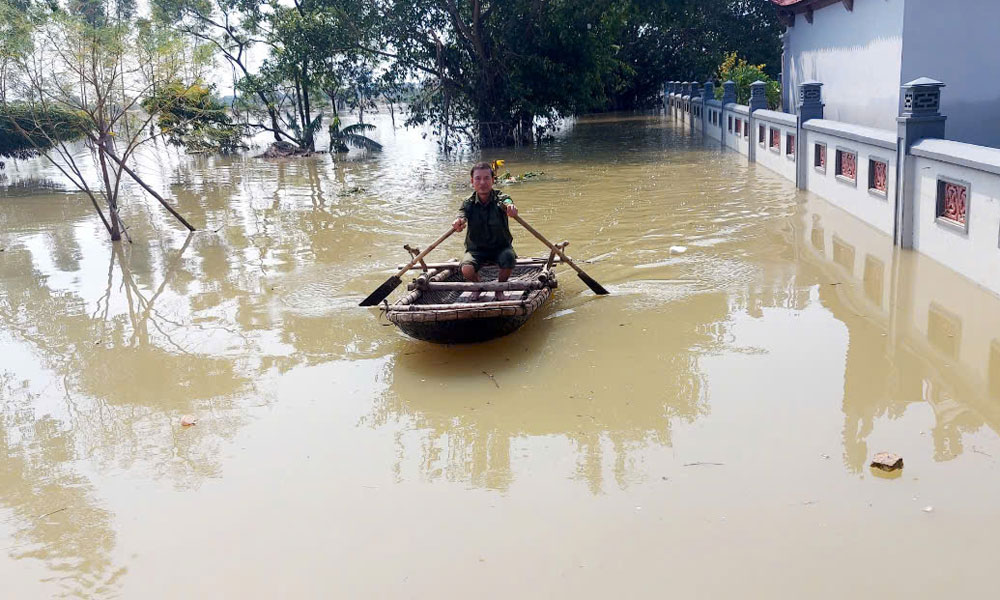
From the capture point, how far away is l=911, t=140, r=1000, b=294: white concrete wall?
770 centimetres

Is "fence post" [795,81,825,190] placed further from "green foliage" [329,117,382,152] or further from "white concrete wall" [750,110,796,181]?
"green foliage" [329,117,382,152]

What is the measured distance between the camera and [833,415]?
5594mm

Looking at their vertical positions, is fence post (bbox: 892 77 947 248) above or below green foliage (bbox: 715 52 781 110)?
below

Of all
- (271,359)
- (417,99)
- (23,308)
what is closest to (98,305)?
(23,308)

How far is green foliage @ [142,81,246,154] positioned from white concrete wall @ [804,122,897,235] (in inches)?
388

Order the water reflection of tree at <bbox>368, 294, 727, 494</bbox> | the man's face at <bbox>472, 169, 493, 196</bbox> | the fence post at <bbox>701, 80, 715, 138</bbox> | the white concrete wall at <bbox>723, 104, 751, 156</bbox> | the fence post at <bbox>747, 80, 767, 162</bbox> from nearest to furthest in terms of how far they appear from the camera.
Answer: the water reflection of tree at <bbox>368, 294, 727, 494</bbox> → the man's face at <bbox>472, 169, 493, 196</bbox> → the fence post at <bbox>747, 80, 767, 162</bbox> → the white concrete wall at <bbox>723, 104, 751, 156</bbox> → the fence post at <bbox>701, 80, 715, 138</bbox>

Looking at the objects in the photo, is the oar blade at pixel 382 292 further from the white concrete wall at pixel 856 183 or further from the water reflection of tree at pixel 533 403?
the white concrete wall at pixel 856 183

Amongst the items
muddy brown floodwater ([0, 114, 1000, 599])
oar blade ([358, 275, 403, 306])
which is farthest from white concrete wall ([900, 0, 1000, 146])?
oar blade ([358, 275, 403, 306])

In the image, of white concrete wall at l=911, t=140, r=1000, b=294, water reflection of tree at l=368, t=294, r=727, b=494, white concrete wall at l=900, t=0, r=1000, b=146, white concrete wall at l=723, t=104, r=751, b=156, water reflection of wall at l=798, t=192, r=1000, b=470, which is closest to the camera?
water reflection of tree at l=368, t=294, r=727, b=494

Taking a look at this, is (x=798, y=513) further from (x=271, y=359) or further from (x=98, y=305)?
(x=98, y=305)

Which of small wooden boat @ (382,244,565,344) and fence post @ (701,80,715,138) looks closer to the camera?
small wooden boat @ (382,244,565,344)

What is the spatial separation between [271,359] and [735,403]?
13.0ft

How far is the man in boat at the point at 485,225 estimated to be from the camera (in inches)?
309

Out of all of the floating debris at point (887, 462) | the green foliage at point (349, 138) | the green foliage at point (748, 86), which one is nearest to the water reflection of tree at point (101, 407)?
the floating debris at point (887, 462)
